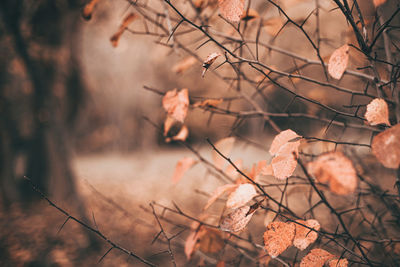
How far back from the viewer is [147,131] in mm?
10078

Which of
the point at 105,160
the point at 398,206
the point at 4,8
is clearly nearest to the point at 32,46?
the point at 4,8

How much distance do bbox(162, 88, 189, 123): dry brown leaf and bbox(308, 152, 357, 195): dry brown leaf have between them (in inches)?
16.7

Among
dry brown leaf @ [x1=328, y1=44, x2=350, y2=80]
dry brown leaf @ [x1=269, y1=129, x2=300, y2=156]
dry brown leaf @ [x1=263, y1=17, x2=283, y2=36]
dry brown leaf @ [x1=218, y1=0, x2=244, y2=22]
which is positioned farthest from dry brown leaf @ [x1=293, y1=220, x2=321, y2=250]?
A: dry brown leaf @ [x1=263, y1=17, x2=283, y2=36]

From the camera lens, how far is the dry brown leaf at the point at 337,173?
17.4 inches

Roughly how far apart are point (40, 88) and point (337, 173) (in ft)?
11.0

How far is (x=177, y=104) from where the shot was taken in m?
0.80

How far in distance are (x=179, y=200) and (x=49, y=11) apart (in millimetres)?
3993

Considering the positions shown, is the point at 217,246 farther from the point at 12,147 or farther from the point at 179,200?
the point at 12,147

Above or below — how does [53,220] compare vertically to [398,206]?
below

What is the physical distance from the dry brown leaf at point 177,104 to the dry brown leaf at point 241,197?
28 centimetres

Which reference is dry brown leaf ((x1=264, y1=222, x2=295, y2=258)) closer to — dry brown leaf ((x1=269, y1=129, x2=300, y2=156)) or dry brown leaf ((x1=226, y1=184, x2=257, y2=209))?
dry brown leaf ((x1=226, y1=184, x2=257, y2=209))

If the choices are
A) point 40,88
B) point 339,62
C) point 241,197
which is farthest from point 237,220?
point 40,88

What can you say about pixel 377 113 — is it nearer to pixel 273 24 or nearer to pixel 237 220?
pixel 237 220

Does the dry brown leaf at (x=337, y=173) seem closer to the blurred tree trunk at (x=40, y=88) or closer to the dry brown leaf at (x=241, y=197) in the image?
the dry brown leaf at (x=241, y=197)
